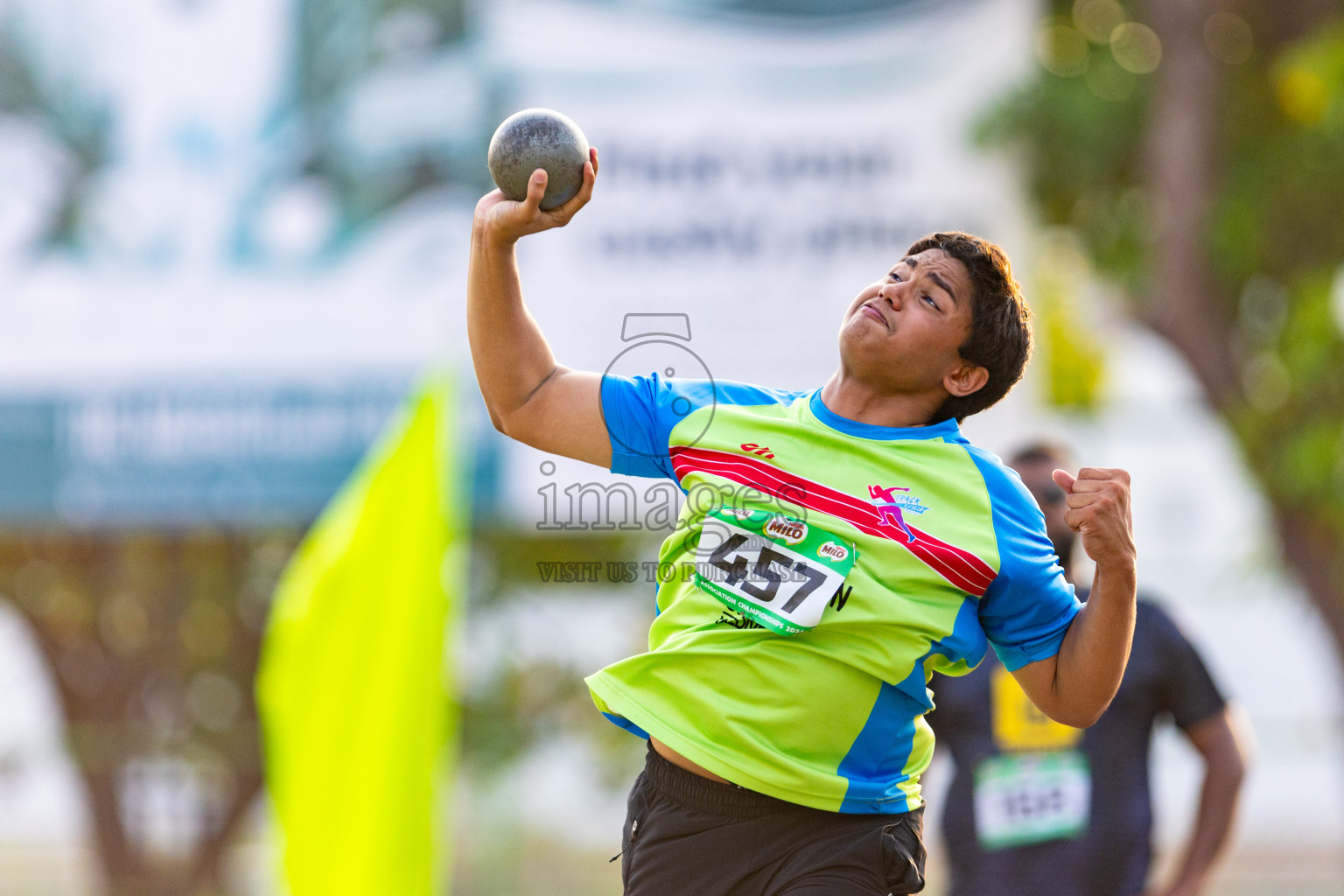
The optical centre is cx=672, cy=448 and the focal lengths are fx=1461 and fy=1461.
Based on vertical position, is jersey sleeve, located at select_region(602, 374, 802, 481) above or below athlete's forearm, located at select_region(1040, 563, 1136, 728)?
above

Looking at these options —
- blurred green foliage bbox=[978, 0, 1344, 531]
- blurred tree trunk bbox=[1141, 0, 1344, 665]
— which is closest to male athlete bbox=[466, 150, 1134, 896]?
blurred green foliage bbox=[978, 0, 1344, 531]

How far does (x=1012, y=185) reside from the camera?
761cm

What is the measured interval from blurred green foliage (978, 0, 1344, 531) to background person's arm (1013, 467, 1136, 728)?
5.13m

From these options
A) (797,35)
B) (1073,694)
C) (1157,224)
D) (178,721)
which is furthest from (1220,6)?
(178,721)

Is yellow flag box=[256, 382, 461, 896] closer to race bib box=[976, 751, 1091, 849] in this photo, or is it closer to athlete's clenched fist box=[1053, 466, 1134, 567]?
race bib box=[976, 751, 1091, 849]

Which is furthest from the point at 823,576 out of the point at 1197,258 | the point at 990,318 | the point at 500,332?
the point at 1197,258

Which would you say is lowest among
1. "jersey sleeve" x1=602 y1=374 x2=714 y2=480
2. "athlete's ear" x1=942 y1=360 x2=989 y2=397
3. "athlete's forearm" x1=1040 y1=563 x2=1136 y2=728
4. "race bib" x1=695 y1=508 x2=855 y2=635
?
"athlete's forearm" x1=1040 y1=563 x2=1136 y2=728

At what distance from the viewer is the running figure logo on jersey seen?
236 centimetres

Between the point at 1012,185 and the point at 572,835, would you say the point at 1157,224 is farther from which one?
the point at 572,835

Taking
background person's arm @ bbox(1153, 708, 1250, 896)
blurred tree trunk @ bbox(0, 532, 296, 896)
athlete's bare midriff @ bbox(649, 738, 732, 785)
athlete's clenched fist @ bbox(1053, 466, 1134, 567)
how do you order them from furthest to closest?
1. blurred tree trunk @ bbox(0, 532, 296, 896)
2. background person's arm @ bbox(1153, 708, 1250, 896)
3. athlete's bare midriff @ bbox(649, 738, 732, 785)
4. athlete's clenched fist @ bbox(1053, 466, 1134, 567)

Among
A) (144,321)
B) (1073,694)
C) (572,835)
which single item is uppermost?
(144,321)

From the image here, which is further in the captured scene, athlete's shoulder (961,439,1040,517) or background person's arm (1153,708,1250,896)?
background person's arm (1153,708,1250,896)

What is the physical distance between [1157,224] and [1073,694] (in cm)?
566

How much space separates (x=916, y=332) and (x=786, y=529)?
0.40m
